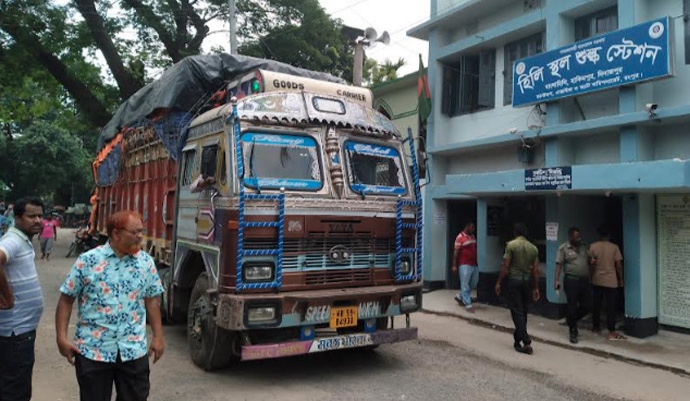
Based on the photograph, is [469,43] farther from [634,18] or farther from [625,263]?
[625,263]

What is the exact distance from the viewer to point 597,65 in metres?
8.09

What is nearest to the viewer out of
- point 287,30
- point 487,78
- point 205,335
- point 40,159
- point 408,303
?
point 205,335

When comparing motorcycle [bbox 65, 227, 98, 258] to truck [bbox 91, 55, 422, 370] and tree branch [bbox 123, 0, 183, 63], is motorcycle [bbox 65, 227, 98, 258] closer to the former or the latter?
tree branch [bbox 123, 0, 183, 63]

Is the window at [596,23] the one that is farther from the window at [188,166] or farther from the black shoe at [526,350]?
the window at [188,166]

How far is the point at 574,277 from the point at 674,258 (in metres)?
1.54

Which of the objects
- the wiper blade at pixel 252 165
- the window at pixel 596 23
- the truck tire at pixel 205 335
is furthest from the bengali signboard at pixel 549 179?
the truck tire at pixel 205 335

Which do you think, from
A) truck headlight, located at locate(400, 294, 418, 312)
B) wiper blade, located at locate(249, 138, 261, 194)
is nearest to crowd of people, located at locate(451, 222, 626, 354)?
truck headlight, located at locate(400, 294, 418, 312)

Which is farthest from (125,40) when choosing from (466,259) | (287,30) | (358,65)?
(466,259)

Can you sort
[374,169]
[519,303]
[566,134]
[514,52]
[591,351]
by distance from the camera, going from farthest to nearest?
1. [514,52]
2. [566,134]
3. [591,351]
4. [519,303]
5. [374,169]

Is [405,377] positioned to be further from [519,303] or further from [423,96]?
[423,96]

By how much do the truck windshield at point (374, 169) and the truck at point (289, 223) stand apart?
→ 15mm

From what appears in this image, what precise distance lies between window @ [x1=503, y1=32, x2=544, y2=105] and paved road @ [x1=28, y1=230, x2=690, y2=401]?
206 inches

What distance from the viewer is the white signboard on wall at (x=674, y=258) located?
24.7 ft

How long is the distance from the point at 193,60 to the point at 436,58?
6666 millimetres
